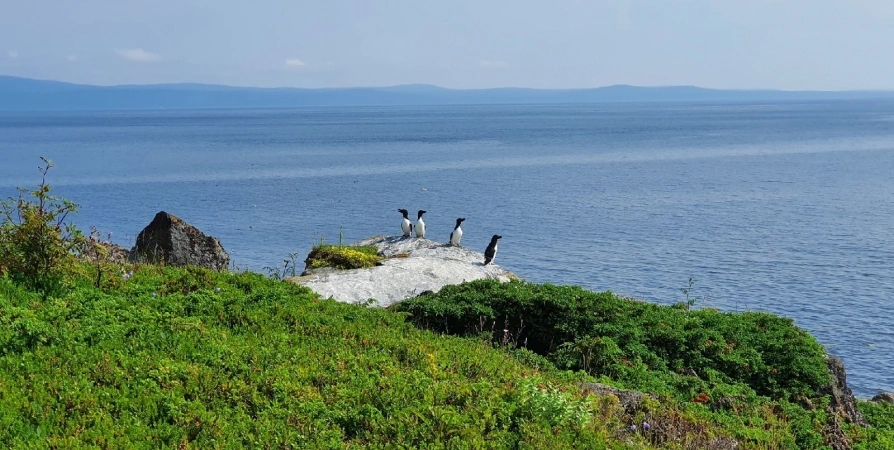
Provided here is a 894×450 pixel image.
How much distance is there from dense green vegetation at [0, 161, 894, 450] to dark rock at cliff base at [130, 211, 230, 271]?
6618 millimetres

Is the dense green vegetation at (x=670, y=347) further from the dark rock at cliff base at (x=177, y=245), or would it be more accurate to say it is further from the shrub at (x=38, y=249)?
the dark rock at cliff base at (x=177, y=245)

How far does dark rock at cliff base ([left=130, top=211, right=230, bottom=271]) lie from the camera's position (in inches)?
816

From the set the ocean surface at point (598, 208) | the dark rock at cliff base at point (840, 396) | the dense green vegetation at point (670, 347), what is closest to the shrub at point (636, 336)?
the dense green vegetation at point (670, 347)

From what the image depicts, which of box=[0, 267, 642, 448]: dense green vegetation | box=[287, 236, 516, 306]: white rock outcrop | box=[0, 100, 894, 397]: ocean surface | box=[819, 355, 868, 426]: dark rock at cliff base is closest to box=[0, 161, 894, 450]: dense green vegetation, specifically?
box=[0, 267, 642, 448]: dense green vegetation

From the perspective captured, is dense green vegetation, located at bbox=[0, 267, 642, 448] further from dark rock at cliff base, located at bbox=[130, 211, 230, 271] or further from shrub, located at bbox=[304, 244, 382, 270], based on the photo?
dark rock at cliff base, located at bbox=[130, 211, 230, 271]

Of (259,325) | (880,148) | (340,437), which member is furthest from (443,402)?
(880,148)

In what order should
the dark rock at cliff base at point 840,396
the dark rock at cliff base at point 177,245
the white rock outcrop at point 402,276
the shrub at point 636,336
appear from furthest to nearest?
1. the dark rock at cliff base at point 177,245
2. the white rock outcrop at point 402,276
3. the shrub at point 636,336
4. the dark rock at cliff base at point 840,396

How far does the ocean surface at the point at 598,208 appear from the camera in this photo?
109 ft

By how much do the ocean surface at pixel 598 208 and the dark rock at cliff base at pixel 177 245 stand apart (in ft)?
48.7

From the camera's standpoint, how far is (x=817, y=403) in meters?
12.1

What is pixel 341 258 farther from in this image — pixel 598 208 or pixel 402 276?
pixel 598 208

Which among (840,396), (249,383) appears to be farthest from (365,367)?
(840,396)

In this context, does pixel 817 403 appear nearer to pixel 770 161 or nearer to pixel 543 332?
pixel 543 332

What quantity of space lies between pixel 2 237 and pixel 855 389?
66.8 feet
